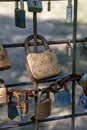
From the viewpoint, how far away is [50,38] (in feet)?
21.0

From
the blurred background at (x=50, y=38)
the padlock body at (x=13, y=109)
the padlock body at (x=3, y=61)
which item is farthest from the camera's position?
the blurred background at (x=50, y=38)

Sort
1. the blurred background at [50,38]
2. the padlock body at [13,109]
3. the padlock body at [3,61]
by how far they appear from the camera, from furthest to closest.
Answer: the blurred background at [50,38] → the padlock body at [13,109] → the padlock body at [3,61]

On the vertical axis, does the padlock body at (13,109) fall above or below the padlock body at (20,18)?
below

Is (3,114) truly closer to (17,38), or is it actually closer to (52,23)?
(17,38)

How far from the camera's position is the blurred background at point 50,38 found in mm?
3213

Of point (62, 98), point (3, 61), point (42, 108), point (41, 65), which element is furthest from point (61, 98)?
point (3, 61)

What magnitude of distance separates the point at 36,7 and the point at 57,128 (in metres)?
1.69

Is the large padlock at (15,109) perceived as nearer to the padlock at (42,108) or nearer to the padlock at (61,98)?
the padlock at (42,108)

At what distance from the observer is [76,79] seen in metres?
1.75

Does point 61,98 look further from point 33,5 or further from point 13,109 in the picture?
point 33,5

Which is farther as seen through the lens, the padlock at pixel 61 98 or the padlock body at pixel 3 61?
the padlock at pixel 61 98

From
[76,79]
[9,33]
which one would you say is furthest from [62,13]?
[76,79]

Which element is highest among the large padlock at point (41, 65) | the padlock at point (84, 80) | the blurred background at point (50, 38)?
the large padlock at point (41, 65)

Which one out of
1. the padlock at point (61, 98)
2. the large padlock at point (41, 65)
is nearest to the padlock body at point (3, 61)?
the large padlock at point (41, 65)
